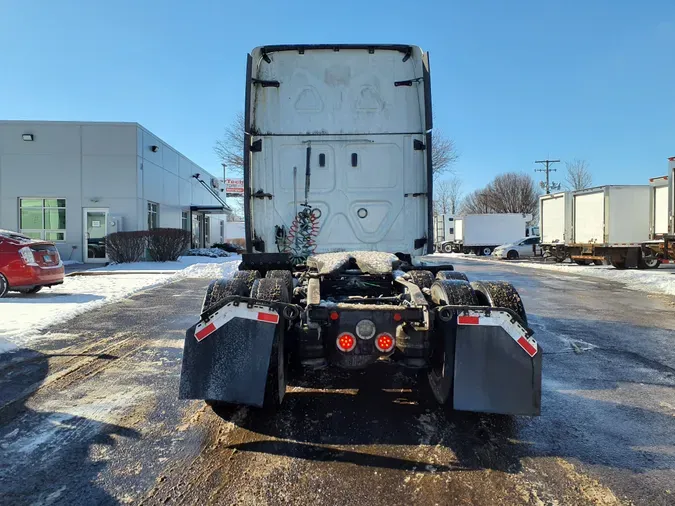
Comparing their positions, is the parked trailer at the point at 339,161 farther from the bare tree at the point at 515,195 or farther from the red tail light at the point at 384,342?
the bare tree at the point at 515,195

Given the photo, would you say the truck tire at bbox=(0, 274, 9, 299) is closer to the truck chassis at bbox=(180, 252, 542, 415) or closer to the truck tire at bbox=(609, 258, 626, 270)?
the truck chassis at bbox=(180, 252, 542, 415)

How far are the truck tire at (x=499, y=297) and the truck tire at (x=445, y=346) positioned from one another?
0.10 metres

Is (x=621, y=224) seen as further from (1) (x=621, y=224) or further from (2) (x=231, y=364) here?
(2) (x=231, y=364)

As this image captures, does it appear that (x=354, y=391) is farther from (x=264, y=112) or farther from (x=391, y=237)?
(x=264, y=112)

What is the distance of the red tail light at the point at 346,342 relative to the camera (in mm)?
3666

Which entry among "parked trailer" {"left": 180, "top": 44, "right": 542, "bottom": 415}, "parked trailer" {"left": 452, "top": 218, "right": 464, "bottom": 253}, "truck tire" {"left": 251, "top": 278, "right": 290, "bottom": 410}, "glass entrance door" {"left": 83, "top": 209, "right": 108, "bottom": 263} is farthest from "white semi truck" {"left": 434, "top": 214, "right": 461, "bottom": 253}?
"truck tire" {"left": 251, "top": 278, "right": 290, "bottom": 410}

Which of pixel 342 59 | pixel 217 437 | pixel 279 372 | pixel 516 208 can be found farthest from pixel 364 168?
pixel 516 208

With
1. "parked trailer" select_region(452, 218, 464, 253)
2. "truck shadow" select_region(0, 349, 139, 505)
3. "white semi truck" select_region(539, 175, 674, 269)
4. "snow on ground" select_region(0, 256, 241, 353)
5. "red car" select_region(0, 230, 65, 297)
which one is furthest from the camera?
"parked trailer" select_region(452, 218, 464, 253)

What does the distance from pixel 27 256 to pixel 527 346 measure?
36.4ft

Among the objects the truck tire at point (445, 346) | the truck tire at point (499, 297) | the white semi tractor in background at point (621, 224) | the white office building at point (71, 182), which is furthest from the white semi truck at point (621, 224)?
the white office building at point (71, 182)

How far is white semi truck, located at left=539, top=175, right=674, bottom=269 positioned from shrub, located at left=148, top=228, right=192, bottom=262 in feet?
65.1

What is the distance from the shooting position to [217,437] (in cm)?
363

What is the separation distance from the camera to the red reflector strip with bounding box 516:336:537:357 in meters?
3.52

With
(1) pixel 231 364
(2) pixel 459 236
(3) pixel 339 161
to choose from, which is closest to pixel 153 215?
(3) pixel 339 161
